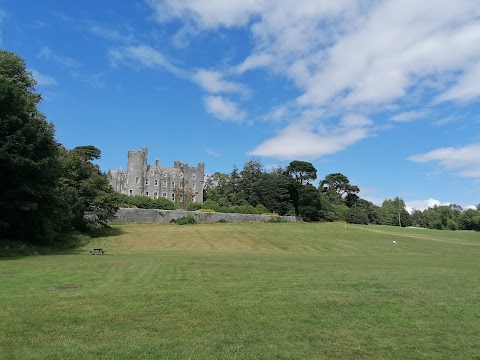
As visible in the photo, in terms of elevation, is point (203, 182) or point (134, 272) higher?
point (203, 182)

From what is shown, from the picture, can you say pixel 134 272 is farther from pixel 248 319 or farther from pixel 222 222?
pixel 222 222

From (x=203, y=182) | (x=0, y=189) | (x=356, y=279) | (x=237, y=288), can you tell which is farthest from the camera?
(x=203, y=182)

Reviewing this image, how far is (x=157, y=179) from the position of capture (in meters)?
122

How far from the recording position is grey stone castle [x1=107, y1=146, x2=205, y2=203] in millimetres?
115875

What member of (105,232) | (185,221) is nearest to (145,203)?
(185,221)

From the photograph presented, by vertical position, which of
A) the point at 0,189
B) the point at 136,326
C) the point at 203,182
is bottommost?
the point at 136,326

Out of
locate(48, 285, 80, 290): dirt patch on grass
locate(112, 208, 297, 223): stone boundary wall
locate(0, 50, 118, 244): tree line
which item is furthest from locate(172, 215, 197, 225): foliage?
locate(48, 285, 80, 290): dirt patch on grass

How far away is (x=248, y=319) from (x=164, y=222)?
2473 inches

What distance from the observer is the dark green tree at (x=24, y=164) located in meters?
26.8

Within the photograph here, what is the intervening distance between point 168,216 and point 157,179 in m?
52.0

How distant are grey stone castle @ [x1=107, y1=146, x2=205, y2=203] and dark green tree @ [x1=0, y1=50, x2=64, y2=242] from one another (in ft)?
273

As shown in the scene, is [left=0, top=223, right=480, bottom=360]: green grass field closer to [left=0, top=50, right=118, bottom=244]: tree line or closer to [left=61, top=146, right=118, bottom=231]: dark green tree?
[left=0, top=50, right=118, bottom=244]: tree line

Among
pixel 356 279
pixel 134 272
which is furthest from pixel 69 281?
pixel 356 279

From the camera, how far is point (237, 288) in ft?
43.5
